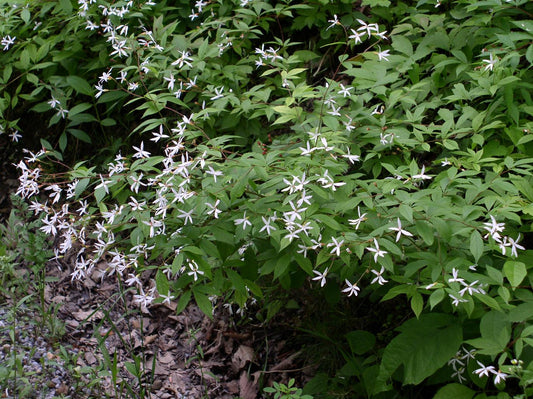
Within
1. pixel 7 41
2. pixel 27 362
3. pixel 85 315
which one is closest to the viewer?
pixel 27 362

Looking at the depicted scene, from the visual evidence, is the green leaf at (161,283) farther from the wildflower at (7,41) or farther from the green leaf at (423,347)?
the wildflower at (7,41)

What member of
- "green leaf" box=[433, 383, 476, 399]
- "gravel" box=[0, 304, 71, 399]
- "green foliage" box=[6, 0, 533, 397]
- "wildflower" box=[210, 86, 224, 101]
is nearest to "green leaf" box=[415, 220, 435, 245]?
"green foliage" box=[6, 0, 533, 397]

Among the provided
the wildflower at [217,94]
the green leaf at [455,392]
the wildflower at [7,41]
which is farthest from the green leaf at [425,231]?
the wildflower at [7,41]

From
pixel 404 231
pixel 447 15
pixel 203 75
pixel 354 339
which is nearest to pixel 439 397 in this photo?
pixel 354 339

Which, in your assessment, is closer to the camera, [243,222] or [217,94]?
[243,222]

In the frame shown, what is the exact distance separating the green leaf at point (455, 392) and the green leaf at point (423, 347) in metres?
0.09

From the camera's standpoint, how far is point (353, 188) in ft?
7.25

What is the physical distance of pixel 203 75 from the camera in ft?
9.86

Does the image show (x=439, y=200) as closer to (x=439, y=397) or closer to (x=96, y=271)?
(x=439, y=397)

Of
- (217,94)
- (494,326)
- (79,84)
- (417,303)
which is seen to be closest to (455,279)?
(417,303)

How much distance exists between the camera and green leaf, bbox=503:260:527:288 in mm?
1811

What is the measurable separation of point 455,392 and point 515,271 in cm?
55

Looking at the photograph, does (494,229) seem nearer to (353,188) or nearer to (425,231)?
(425,231)

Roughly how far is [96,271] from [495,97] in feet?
8.69
